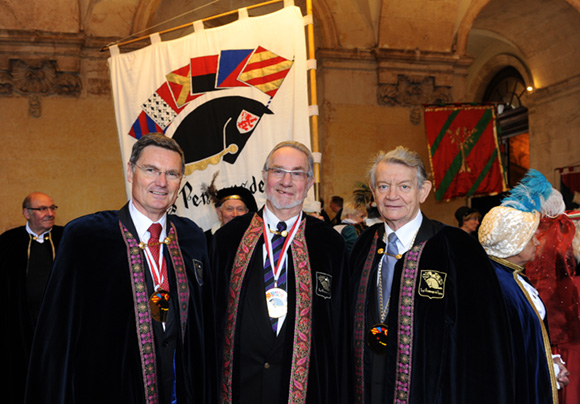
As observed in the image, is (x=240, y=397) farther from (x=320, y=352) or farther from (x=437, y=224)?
(x=437, y=224)

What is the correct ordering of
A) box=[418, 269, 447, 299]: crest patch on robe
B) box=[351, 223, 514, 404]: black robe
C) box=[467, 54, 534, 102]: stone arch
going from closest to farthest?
1. box=[351, 223, 514, 404]: black robe
2. box=[418, 269, 447, 299]: crest patch on robe
3. box=[467, 54, 534, 102]: stone arch

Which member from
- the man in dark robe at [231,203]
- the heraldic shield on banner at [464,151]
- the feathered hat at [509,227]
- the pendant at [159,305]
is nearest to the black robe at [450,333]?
the feathered hat at [509,227]

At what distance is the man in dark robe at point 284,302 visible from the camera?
2689 millimetres

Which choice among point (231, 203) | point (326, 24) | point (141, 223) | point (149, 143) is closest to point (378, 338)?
point (141, 223)

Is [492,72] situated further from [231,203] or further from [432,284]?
[432,284]

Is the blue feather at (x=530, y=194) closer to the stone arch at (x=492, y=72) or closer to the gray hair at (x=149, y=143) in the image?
the gray hair at (x=149, y=143)

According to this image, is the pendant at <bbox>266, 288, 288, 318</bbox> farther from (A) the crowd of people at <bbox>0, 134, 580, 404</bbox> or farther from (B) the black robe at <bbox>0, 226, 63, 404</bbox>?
(B) the black robe at <bbox>0, 226, 63, 404</bbox>

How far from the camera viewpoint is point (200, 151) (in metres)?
5.93

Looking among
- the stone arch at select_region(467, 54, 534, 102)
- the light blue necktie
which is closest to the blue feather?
the light blue necktie

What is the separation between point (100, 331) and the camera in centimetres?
240

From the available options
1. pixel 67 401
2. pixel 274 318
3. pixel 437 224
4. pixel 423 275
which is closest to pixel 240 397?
pixel 274 318

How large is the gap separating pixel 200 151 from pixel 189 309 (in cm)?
346

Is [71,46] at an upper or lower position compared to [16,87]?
upper

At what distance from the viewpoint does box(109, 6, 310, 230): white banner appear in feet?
18.3
